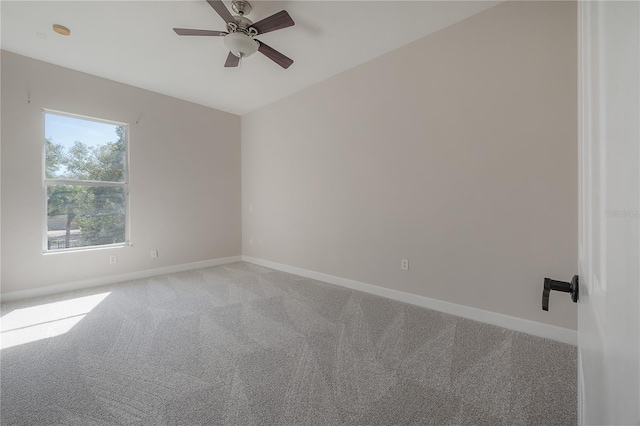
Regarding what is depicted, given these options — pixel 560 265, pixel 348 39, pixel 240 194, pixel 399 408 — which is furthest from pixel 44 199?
pixel 560 265

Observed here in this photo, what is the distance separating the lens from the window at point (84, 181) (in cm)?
328

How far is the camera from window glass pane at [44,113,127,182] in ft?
10.8

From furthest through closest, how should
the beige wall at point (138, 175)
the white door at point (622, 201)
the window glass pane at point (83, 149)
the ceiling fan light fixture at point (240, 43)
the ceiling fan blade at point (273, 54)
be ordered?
the window glass pane at point (83, 149)
the beige wall at point (138, 175)
the ceiling fan blade at point (273, 54)
the ceiling fan light fixture at point (240, 43)
the white door at point (622, 201)

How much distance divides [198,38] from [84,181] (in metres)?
2.42

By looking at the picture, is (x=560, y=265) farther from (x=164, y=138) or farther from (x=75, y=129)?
(x=75, y=129)

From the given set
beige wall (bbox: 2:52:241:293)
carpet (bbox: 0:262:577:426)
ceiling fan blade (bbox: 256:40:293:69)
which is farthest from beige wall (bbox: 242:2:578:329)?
beige wall (bbox: 2:52:241:293)

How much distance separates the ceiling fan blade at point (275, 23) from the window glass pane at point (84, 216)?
3.03 meters

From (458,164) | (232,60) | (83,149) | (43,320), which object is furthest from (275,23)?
(43,320)

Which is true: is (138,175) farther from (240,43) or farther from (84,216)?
(240,43)

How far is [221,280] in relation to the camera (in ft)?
12.4

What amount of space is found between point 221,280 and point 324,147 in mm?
2377

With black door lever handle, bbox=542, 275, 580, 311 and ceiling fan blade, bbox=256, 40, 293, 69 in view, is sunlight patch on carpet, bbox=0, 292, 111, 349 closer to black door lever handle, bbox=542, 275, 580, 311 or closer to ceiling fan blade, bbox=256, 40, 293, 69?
ceiling fan blade, bbox=256, 40, 293, 69

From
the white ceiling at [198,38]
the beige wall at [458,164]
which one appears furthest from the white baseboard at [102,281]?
the white ceiling at [198,38]

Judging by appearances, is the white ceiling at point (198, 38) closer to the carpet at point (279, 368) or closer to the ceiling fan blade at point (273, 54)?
the ceiling fan blade at point (273, 54)
